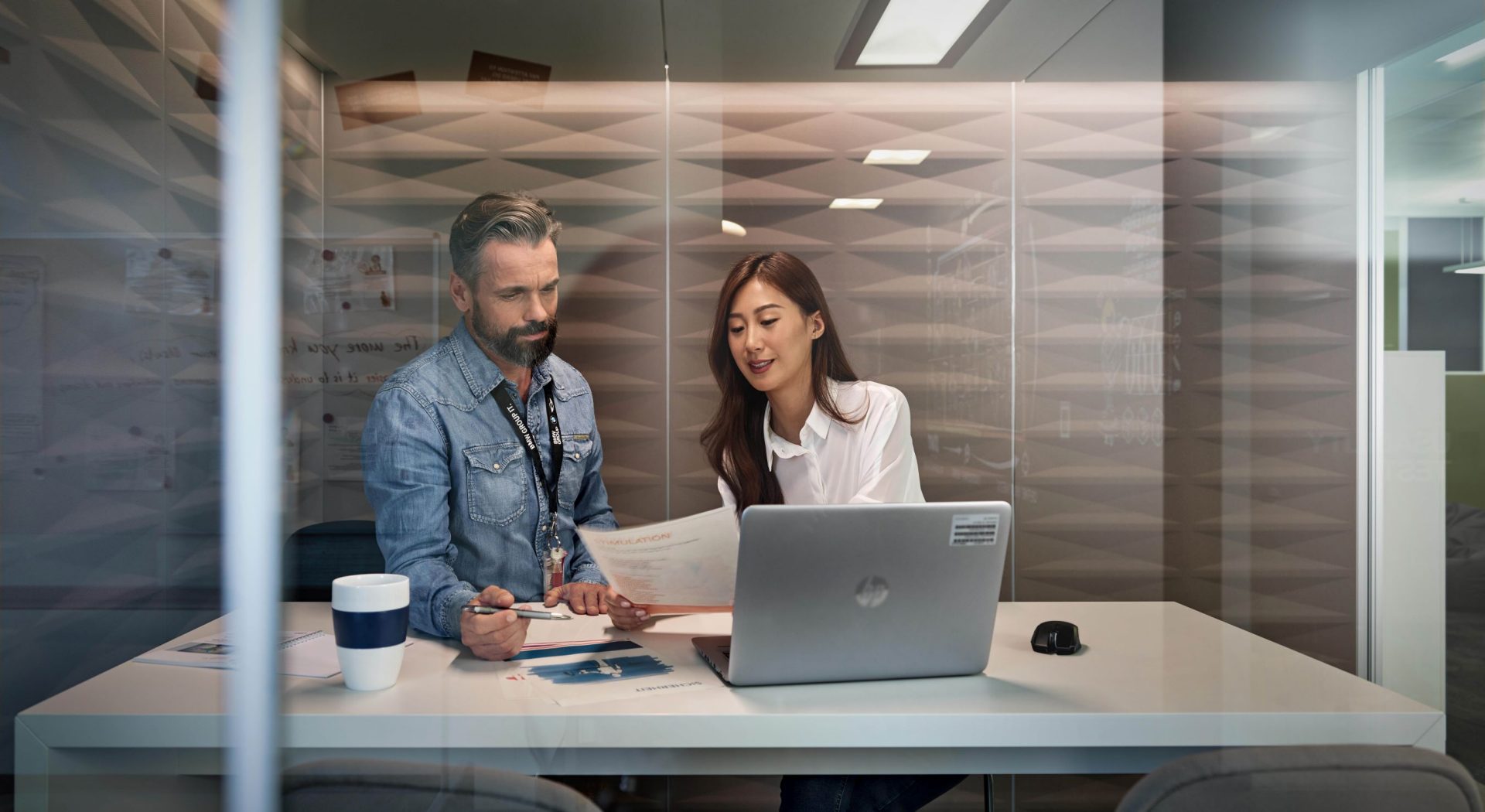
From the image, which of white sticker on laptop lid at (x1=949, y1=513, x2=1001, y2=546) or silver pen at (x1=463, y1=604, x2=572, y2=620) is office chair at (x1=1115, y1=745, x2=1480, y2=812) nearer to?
white sticker on laptop lid at (x1=949, y1=513, x2=1001, y2=546)

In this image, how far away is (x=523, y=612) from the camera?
4.31ft

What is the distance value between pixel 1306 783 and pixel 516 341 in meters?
1.44

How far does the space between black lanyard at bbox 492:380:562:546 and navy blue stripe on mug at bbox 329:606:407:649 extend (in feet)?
0.81

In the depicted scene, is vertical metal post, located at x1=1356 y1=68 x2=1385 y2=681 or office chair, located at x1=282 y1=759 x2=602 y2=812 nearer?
office chair, located at x1=282 y1=759 x2=602 y2=812

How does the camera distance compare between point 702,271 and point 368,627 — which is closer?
point 368,627

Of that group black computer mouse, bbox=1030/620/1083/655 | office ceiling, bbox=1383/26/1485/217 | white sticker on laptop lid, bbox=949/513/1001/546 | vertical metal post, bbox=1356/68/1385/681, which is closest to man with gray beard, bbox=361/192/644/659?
white sticker on laptop lid, bbox=949/513/1001/546

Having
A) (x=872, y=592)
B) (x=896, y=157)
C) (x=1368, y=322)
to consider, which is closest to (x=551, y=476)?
(x=872, y=592)

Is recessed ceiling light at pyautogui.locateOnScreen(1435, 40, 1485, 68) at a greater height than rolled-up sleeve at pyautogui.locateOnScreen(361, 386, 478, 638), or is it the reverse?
recessed ceiling light at pyautogui.locateOnScreen(1435, 40, 1485, 68)

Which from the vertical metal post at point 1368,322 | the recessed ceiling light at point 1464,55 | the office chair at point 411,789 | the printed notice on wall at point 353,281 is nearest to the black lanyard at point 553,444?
the printed notice on wall at point 353,281

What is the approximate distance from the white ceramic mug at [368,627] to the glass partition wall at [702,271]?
7cm

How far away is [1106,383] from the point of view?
150cm

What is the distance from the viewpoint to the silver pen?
1.29 meters

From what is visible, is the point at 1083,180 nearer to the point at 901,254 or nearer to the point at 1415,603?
the point at 901,254

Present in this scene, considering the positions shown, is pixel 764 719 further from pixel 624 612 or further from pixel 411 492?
pixel 411 492
